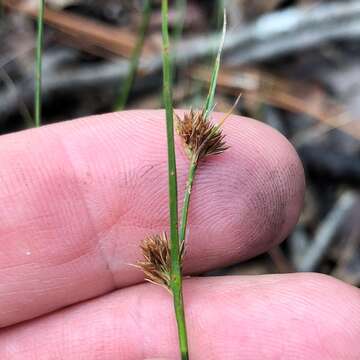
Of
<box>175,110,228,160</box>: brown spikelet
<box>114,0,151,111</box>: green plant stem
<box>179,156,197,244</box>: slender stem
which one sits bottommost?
<box>179,156,197,244</box>: slender stem

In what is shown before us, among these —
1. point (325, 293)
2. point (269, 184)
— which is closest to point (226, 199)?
point (269, 184)

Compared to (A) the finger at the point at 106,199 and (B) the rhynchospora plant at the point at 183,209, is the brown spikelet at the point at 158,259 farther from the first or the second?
(A) the finger at the point at 106,199

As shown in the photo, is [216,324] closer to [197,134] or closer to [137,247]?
[137,247]

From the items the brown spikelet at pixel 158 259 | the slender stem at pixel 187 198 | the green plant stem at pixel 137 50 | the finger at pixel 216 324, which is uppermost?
the green plant stem at pixel 137 50

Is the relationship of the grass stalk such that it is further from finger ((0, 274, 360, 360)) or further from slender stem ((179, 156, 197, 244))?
finger ((0, 274, 360, 360))

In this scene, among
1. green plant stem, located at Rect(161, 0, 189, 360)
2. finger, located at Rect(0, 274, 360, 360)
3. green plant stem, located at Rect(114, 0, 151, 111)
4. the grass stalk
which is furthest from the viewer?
green plant stem, located at Rect(114, 0, 151, 111)

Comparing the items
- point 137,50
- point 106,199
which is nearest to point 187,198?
point 106,199

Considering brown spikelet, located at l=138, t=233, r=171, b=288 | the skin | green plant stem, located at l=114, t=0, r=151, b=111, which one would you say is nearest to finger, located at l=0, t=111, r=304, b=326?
the skin

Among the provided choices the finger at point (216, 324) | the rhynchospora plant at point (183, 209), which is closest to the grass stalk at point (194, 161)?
the rhynchospora plant at point (183, 209)
